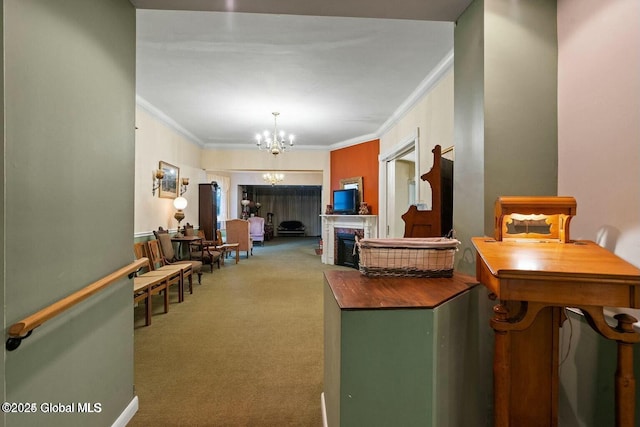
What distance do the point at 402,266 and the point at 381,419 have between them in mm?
669

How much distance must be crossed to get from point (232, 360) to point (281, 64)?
115 inches

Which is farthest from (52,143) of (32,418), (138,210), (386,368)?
(138,210)

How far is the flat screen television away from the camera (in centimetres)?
642

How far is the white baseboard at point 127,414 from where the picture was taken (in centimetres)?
171

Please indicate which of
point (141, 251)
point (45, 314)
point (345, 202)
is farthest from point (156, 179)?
point (45, 314)

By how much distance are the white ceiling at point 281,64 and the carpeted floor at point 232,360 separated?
2.49 meters

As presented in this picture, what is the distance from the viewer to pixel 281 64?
126 inches

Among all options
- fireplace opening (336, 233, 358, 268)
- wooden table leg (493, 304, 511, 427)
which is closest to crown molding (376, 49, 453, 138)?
fireplace opening (336, 233, 358, 268)

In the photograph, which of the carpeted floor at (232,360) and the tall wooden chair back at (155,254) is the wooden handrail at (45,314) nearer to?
the carpeted floor at (232,360)

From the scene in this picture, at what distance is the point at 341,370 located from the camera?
112 cm

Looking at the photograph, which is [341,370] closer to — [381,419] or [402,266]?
[381,419]

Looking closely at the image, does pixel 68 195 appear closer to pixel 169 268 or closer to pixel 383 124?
pixel 169 268

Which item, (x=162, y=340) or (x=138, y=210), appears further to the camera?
(x=138, y=210)

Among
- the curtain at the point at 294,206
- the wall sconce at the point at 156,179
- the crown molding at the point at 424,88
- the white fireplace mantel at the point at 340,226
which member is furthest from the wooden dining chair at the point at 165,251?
the curtain at the point at 294,206
